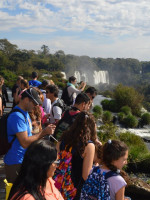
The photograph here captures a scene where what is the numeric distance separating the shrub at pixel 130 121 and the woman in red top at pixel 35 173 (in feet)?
53.0

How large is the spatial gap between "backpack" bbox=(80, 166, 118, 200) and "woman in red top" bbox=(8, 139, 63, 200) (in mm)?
702

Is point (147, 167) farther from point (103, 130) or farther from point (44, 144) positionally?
point (44, 144)

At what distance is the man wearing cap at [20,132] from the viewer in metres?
3.21

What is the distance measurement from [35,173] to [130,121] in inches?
643

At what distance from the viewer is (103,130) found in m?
11.1

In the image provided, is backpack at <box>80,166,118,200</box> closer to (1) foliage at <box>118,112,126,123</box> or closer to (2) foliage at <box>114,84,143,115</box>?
(1) foliage at <box>118,112,126,123</box>

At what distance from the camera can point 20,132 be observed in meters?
3.20

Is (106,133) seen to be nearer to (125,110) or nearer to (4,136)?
(4,136)

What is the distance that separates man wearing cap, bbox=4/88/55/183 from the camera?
3207 mm

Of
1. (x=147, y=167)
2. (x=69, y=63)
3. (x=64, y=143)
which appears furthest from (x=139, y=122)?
(x=69, y=63)

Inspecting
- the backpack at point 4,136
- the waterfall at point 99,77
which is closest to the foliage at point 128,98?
the backpack at point 4,136

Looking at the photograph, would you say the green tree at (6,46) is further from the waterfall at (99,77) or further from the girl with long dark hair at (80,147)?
the girl with long dark hair at (80,147)

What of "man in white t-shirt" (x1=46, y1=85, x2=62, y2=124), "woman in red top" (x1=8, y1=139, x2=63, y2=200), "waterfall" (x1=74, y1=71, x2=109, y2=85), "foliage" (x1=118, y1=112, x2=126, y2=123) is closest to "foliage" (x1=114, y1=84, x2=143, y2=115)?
"foliage" (x1=118, y1=112, x2=126, y2=123)

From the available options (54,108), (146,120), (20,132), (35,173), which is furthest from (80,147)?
(146,120)
